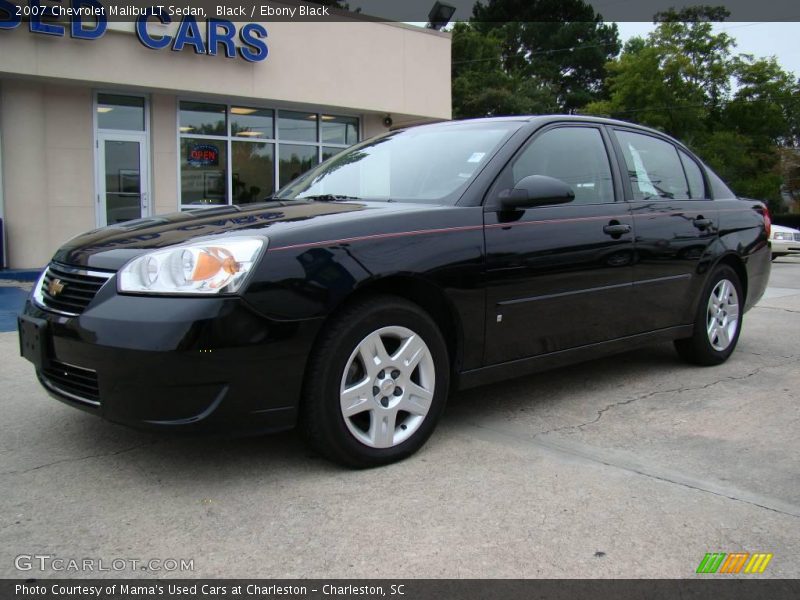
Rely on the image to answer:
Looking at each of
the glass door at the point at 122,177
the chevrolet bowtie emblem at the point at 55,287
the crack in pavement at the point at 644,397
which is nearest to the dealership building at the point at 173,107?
the glass door at the point at 122,177

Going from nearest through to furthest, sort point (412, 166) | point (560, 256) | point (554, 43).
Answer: point (560, 256) → point (412, 166) → point (554, 43)

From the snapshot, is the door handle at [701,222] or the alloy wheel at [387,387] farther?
the door handle at [701,222]

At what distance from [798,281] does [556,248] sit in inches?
394

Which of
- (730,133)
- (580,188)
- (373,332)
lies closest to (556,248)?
(580,188)

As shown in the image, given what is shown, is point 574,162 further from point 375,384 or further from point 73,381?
point 73,381

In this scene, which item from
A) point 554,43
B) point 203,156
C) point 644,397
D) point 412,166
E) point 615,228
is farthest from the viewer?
point 554,43

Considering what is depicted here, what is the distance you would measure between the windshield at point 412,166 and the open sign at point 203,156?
9.25m

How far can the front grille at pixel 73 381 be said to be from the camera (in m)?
3.00

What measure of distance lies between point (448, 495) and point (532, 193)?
153 cm

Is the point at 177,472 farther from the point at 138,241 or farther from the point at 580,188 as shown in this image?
the point at 580,188

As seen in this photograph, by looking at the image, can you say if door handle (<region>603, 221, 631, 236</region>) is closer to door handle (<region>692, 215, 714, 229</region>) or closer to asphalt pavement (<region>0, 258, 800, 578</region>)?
door handle (<region>692, 215, 714, 229</region>)

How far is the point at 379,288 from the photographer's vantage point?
3.33 m

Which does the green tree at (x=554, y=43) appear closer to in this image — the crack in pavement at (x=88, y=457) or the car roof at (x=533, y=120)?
the car roof at (x=533, y=120)

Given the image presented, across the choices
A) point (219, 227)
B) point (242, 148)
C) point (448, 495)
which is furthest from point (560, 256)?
point (242, 148)
